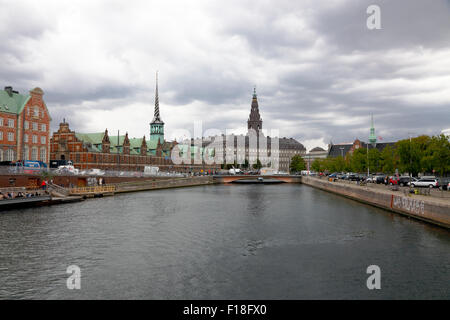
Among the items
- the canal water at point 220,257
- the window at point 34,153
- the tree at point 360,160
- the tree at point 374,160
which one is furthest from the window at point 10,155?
the tree at point 360,160

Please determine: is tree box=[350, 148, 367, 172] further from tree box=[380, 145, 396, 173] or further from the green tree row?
tree box=[380, 145, 396, 173]

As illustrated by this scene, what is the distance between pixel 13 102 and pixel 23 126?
5.73 metres

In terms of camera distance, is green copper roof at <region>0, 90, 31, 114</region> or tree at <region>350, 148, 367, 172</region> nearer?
green copper roof at <region>0, 90, 31, 114</region>

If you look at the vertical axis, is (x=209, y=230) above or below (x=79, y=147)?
below

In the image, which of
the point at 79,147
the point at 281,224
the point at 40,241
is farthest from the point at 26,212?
the point at 79,147

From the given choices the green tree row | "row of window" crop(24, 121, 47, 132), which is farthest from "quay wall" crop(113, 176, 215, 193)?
the green tree row

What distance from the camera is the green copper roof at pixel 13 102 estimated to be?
73900 millimetres

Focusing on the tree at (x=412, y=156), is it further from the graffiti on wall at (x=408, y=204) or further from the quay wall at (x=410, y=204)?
the graffiti on wall at (x=408, y=204)

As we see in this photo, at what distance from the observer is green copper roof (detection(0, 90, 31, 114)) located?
242 ft

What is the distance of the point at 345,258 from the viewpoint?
24578mm
